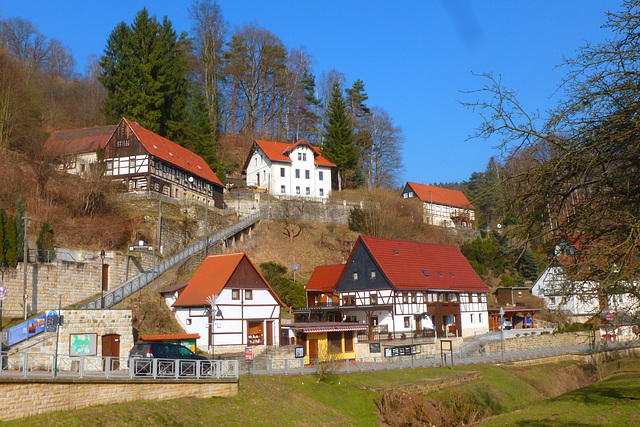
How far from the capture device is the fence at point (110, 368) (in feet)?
55.9

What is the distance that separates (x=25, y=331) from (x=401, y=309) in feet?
82.3

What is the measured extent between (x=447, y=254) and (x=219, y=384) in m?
33.2

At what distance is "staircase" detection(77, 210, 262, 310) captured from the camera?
3331cm

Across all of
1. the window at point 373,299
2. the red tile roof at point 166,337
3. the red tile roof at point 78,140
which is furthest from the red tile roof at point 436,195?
the red tile roof at point 166,337

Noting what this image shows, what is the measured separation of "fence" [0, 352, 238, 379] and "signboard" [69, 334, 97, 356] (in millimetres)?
2507

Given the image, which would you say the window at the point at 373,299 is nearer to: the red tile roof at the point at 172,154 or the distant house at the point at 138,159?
the distant house at the point at 138,159

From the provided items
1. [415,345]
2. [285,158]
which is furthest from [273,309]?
[285,158]

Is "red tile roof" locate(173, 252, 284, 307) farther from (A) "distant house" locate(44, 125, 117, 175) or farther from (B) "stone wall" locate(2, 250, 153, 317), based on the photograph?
(A) "distant house" locate(44, 125, 117, 175)

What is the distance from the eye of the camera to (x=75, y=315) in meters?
25.7

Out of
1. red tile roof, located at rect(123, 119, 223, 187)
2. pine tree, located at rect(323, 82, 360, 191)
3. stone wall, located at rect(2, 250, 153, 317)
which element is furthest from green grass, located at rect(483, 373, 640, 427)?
pine tree, located at rect(323, 82, 360, 191)

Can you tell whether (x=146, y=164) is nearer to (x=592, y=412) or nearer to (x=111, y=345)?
(x=111, y=345)

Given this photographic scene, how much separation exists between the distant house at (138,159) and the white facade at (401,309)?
19.5 meters

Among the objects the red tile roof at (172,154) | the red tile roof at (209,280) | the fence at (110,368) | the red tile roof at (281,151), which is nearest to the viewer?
the fence at (110,368)

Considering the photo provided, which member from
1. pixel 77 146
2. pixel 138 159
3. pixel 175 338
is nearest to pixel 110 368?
pixel 175 338
